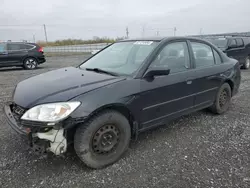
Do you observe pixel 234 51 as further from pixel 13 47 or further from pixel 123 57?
pixel 13 47

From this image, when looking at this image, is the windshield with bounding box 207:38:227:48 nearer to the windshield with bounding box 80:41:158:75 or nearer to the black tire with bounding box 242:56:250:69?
the black tire with bounding box 242:56:250:69

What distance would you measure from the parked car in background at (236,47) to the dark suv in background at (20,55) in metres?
9.40

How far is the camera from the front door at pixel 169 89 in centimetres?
275

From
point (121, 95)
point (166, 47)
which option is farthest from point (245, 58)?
point (121, 95)

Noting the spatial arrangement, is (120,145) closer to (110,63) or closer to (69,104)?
(69,104)

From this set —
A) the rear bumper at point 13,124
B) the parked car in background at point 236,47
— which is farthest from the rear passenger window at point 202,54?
the parked car in background at point 236,47

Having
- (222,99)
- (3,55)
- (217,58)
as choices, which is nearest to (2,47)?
(3,55)

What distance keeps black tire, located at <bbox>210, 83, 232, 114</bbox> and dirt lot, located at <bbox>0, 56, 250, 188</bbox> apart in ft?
1.84

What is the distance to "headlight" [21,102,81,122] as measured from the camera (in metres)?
2.09

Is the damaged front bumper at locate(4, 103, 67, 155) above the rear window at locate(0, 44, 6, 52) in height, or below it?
below

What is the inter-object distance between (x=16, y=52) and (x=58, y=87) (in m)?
10.4

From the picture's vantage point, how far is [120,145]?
8.52 feet

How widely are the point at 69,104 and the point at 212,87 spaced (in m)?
2.69

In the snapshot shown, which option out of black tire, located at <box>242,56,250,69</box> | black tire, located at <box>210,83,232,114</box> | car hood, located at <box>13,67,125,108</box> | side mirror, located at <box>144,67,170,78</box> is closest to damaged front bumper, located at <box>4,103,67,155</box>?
car hood, located at <box>13,67,125,108</box>
